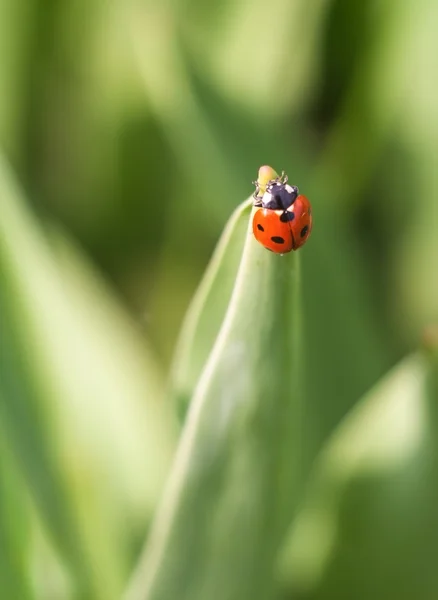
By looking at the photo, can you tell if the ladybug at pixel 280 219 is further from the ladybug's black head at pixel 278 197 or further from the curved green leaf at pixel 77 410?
the curved green leaf at pixel 77 410

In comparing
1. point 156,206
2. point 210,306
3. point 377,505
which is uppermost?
point 156,206

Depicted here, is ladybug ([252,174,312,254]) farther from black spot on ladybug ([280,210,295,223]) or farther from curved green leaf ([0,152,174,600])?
curved green leaf ([0,152,174,600])

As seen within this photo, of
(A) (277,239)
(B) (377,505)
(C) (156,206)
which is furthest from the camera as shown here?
(C) (156,206)

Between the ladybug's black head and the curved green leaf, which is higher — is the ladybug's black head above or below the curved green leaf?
above

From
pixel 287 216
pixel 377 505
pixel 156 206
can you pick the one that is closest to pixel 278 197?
pixel 287 216

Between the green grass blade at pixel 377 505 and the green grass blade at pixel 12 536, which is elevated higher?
the green grass blade at pixel 12 536

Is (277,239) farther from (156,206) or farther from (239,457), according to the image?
(156,206)

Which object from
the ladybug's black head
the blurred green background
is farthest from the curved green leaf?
the ladybug's black head

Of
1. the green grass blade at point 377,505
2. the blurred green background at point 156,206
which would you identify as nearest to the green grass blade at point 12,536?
the blurred green background at point 156,206
